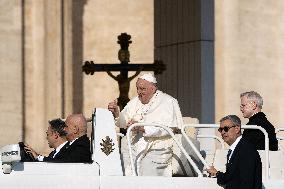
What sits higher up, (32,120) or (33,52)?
(33,52)

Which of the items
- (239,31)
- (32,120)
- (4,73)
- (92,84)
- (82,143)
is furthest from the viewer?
(92,84)

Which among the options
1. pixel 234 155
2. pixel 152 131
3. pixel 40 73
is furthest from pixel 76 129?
pixel 40 73

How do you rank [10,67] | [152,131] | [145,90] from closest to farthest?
[152,131], [145,90], [10,67]

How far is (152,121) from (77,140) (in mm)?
882

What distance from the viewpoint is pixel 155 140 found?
9.73 meters

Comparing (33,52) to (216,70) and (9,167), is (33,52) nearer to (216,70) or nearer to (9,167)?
(216,70)

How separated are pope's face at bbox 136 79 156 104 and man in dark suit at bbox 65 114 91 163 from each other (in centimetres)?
71

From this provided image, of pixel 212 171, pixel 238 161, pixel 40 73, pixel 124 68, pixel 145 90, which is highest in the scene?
pixel 124 68

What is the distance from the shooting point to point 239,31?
68.4 ft

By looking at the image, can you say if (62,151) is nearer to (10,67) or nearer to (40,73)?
(10,67)

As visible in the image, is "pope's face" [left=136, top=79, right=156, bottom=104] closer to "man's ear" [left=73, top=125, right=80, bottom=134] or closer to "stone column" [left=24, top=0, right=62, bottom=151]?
"man's ear" [left=73, top=125, right=80, bottom=134]

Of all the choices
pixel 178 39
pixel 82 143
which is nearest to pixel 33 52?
pixel 178 39

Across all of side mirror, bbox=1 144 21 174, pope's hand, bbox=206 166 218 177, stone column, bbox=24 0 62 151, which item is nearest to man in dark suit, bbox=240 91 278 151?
pope's hand, bbox=206 166 218 177

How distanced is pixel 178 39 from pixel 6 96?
774 cm
